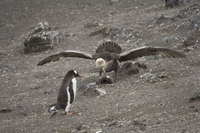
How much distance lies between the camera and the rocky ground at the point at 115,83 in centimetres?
817

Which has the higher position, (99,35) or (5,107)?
(99,35)

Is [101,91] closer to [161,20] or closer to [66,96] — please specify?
[66,96]

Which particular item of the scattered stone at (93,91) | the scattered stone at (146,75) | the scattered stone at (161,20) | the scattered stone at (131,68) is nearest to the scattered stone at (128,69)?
the scattered stone at (131,68)

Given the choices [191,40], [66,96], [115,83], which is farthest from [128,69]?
[66,96]

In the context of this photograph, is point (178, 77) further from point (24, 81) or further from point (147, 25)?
point (147, 25)

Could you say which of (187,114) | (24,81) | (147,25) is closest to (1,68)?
(24,81)

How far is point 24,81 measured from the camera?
45.5 ft

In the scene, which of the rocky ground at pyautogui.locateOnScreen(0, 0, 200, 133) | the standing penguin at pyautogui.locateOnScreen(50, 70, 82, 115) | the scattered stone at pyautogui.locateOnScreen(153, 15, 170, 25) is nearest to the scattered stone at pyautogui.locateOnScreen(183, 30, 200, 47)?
the rocky ground at pyautogui.locateOnScreen(0, 0, 200, 133)

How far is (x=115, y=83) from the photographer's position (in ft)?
38.0

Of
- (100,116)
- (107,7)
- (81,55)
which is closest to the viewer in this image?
(100,116)

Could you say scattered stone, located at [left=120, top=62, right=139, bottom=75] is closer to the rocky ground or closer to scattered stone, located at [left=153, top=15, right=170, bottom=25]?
the rocky ground

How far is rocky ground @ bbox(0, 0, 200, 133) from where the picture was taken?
8.17 m

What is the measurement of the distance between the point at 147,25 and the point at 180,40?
369 cm

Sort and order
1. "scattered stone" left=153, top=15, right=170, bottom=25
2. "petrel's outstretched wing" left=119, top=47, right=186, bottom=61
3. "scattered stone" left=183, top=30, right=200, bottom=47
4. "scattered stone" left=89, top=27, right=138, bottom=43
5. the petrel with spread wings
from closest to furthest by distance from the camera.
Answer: "petrel's outstretched wing" left=119, top=47, right=186, bottom=61 → the petrel with spread wings → "scattered stone" left=183, top=30, right=200, bottom=47 → "scattered stone" left=89, top=27, right=138, bottom=43 → "scattered stone" left=153, top=15, right=170, bottom=25
